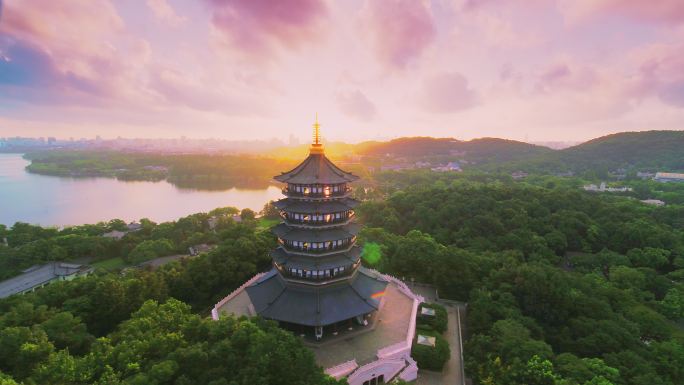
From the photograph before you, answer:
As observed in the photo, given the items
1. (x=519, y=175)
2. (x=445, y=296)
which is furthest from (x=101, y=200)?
(x=519, y=175)

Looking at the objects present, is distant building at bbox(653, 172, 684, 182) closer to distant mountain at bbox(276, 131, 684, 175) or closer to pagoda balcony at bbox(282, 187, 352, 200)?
distant mountain at bbox(276, 131, 684, 175)

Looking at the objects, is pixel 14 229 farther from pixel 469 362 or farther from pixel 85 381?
pixel 469 362

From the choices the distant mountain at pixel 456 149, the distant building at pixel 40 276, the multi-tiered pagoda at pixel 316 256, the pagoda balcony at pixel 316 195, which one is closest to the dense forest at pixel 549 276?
the multi-tiered pagoda at pixel 316 256

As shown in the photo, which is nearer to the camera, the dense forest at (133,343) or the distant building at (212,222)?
the dense forest at (133,343)

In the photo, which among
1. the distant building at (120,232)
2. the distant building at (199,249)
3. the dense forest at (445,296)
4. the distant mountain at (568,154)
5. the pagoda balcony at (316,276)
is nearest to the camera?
the dense forest at (445,296)

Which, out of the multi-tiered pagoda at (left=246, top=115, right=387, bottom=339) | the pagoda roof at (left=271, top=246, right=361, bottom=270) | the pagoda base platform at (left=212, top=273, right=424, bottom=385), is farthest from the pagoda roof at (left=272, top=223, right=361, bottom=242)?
the pagoda base platform at (left=212, top=273, right=424, bottom=385)

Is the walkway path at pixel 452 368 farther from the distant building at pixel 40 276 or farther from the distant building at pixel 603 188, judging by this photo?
the distant building at pixel 603 188
